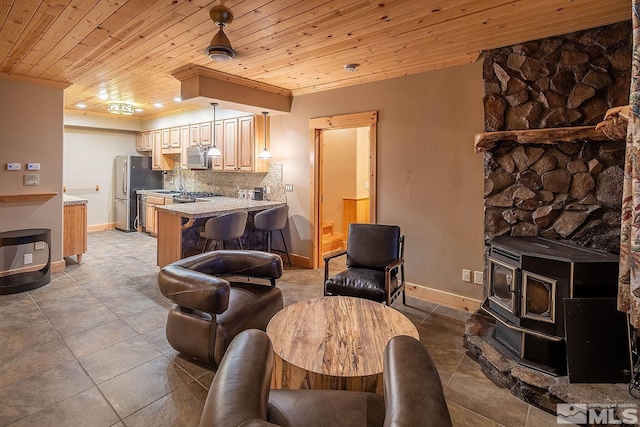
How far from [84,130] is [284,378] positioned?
8.08m

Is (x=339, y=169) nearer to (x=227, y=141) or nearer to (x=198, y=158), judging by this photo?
(x=227, y=141)

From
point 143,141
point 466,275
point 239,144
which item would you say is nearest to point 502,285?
point 466,275

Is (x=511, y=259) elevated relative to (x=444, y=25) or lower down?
lower down

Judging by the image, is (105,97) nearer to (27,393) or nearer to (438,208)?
(27,393)

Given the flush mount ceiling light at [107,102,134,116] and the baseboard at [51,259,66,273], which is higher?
the flush mount ceiling light at [107,102,134,116]

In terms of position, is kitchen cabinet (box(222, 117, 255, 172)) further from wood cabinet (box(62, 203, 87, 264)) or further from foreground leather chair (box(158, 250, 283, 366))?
foreground leather chair (box(158, 250, 283, 366))

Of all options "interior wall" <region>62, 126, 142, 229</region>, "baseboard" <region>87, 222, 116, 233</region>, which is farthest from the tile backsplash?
"baseboard" <region>87, 222, 116, 233</region>

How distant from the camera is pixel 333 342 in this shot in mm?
1847

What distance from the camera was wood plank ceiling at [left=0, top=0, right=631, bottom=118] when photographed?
240 centimetres

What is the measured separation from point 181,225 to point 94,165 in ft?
16.4

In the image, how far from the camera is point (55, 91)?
452 centimetres

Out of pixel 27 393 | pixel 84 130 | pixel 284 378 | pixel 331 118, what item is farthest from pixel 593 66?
pixel 84 130

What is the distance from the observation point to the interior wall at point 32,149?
13.8 feet

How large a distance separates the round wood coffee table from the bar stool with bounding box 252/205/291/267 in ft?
8.21
